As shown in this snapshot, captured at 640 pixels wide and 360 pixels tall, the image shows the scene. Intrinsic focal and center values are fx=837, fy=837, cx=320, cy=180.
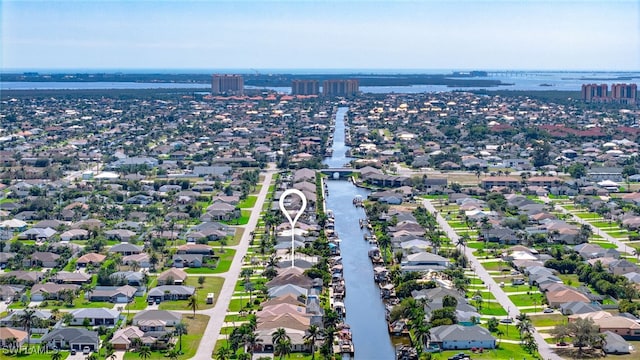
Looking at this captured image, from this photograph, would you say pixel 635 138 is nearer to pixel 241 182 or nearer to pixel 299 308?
pixel 241 182

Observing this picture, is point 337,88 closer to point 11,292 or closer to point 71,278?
point 71,278

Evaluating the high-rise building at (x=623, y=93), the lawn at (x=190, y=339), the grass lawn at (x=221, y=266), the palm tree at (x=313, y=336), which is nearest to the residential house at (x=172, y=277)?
the grass lawn at (x=221, y=266)

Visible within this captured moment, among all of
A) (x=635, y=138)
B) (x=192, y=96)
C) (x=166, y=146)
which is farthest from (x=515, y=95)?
(x=166, y=146)

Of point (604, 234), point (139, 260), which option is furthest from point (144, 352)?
point (604, 234)

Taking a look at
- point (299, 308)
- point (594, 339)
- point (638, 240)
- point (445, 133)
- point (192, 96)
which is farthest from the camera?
point (192, 96)


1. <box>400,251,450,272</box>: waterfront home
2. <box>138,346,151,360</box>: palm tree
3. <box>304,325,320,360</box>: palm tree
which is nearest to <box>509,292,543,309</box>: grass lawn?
<box>400,251,450,272</box>: waterfront home

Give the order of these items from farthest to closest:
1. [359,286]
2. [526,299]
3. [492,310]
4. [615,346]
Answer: [359,286], [526,299], [492,310], [615,346]
